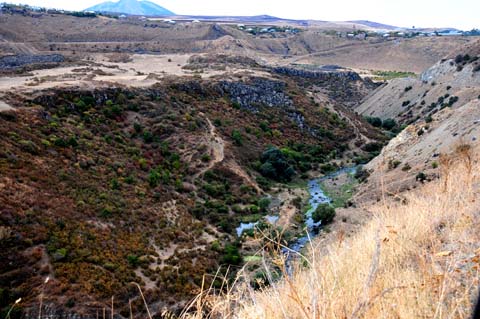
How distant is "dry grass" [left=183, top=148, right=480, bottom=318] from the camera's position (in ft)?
10.2

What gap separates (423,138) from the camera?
115ft

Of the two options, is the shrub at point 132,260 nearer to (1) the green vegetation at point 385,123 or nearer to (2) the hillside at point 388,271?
(2) the hillside at point 388,271

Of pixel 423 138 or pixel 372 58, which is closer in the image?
pixel 423 138

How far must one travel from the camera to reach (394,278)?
4.02 m

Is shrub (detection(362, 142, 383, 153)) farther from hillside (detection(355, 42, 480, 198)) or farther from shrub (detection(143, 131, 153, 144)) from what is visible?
shrub (detection(143, 131, 153, 144))

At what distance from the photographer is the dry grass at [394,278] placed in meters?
3.10

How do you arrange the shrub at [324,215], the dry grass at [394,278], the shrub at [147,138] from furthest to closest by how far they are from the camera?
the shrub at [147,138], the shrub at [324,215], the dry grass at [394,278]

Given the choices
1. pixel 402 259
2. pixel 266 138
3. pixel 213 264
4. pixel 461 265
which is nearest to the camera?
pixel 461 265

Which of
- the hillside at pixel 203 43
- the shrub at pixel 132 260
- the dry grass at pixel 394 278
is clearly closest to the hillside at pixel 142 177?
the shrub at pixel 132 260

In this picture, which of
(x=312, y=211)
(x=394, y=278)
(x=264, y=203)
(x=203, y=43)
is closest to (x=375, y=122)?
(x=312, y=211)

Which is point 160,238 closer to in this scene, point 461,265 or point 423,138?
point 461,265

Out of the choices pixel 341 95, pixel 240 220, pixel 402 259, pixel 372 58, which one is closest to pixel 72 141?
pixel 240 220

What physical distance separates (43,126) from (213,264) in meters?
16.1

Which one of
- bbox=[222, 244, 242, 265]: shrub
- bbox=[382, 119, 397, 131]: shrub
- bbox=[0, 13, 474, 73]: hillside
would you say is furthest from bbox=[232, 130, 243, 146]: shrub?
bbox=[0, 13, 474, 73]: hillside
